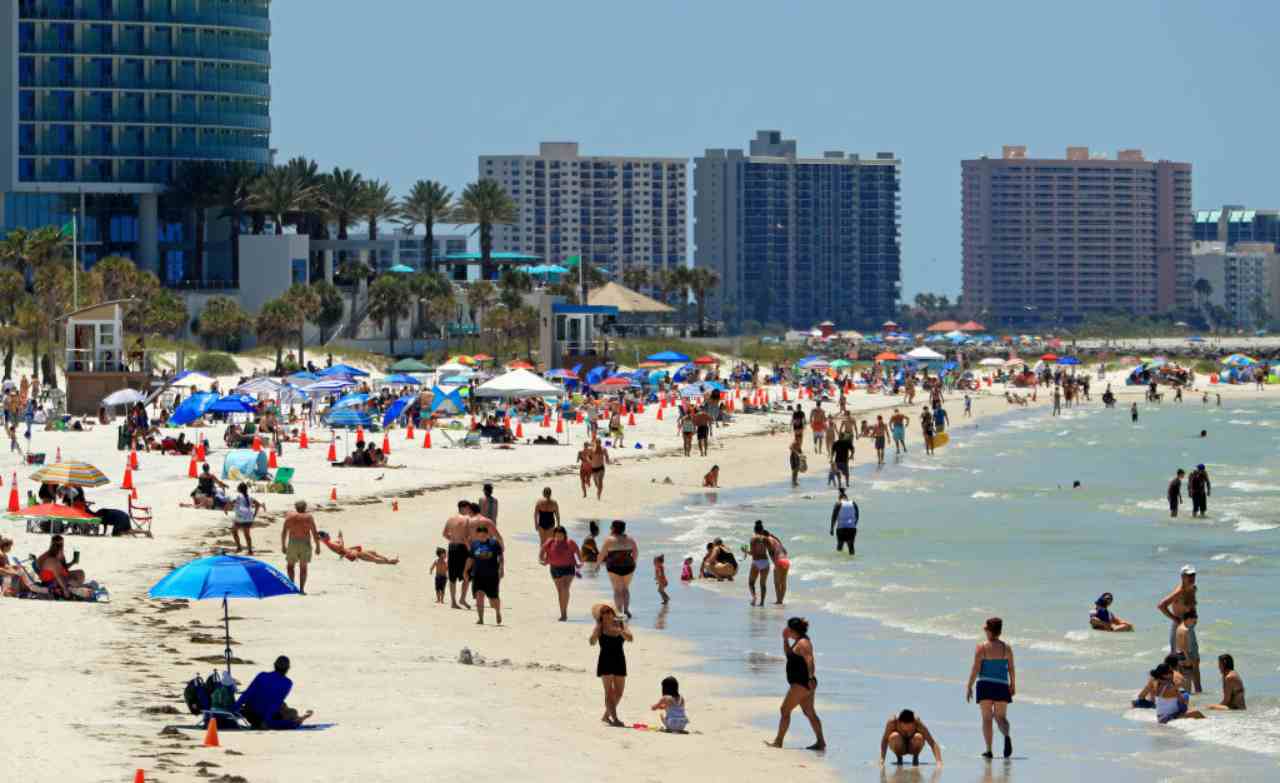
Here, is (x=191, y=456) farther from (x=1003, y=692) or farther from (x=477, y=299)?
(x=477, y=299)

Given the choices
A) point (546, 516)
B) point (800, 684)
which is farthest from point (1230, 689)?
point (546, 516)

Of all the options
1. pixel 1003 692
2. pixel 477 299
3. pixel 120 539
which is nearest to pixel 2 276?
pixel 477 299

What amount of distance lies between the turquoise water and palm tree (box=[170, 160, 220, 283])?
185ft

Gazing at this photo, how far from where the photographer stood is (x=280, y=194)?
95.2m

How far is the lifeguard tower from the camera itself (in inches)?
2167

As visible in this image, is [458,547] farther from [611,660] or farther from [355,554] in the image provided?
[611,660]

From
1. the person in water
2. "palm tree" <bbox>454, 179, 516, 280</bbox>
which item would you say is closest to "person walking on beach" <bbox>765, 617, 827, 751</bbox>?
the person in water

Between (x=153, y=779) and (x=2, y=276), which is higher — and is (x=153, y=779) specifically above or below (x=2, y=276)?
below

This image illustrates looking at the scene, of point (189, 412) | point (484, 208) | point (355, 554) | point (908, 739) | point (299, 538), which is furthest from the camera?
point (484, 208)

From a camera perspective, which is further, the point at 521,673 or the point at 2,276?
the point at 2,276

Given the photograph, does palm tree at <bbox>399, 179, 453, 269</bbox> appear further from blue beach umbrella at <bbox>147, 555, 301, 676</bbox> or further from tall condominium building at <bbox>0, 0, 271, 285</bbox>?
blue beach umbrella at <bbox>147, 555, 301, 676</bbox>

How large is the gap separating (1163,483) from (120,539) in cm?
2980

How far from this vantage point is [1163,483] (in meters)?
48.6

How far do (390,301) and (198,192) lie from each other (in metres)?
13.2
